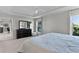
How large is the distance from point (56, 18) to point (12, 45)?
886mm

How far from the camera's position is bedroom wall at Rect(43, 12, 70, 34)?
1.30m

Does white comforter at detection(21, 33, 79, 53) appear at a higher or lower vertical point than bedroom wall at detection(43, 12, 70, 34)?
lower

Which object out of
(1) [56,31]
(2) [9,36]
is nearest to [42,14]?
(1) [56,31]

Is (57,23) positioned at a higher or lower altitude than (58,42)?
higher

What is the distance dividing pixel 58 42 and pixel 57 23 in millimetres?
317

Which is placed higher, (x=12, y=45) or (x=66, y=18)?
(x=66, y=18)

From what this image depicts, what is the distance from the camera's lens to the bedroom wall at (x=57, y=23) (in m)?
1.30

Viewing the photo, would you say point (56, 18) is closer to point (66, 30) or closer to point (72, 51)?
point (66, 30)

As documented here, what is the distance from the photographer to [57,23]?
1396mm

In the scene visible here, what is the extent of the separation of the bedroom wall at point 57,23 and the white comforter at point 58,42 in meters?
0.09

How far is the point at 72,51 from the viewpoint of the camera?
3.84ft

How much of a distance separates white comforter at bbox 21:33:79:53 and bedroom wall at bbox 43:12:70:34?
0.28ft
